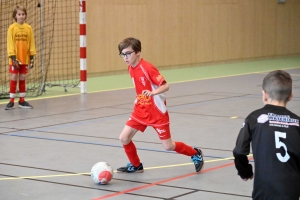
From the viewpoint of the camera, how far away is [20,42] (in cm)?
1041

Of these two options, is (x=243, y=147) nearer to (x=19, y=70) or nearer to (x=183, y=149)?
(x=183, y=149)

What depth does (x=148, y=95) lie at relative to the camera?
220 inches

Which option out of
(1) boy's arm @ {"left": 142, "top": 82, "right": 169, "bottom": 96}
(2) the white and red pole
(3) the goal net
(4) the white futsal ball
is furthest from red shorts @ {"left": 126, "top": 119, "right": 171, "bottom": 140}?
(3) the goal net

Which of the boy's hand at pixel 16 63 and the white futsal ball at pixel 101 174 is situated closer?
the white futsal ball at pixel 101 174

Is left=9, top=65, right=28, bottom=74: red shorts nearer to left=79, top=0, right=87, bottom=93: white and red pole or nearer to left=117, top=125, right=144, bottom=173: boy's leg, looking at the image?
left=79, top=0, right=87, bottom=93: white and red pole

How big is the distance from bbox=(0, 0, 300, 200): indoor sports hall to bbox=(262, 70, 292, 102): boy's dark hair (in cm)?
216

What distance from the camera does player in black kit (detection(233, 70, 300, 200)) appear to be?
3176 mm

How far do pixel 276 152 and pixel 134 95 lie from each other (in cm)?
897

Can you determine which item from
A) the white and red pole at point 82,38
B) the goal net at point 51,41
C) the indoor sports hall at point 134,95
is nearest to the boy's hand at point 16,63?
the indoor sports hall at point 134,95

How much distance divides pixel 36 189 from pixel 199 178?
1.52 meters

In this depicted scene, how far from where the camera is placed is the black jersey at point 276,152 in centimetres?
319

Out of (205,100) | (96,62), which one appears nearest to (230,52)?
(96,62)

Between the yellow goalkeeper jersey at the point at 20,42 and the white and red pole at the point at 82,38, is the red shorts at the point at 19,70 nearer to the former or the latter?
the yellow goalkeeper jersey at the point at 20,42

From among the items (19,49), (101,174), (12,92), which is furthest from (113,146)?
(19,49)
